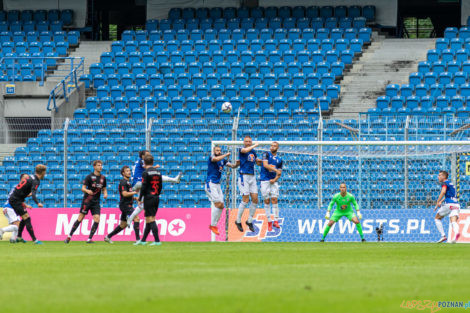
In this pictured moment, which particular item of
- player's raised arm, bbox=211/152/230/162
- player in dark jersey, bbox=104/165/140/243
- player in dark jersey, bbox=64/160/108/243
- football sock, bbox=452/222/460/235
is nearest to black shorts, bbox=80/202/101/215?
player in dark jersey, bbox=64/160/108/243

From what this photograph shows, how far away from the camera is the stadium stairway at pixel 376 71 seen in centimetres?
3139

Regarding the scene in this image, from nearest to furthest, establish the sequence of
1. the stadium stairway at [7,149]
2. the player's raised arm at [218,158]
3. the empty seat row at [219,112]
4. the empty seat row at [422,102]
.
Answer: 1. the player's raised arm at [218,158]
2. the empty seat row at [422,102]
3. the empty seat row at [219,112]
4. the stadium stairway at [7,149]

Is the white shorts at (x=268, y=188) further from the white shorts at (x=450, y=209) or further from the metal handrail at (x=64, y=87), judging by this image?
the metal handrail at (x=64, y=87)

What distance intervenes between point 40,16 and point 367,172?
22.9 meters

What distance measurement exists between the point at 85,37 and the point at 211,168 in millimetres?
23465

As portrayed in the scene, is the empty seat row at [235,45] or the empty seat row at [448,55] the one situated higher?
the empty seat row at [235,45]

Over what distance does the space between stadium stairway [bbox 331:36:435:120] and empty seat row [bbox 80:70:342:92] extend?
987 mm

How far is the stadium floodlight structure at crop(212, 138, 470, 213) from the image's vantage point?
22.9 m

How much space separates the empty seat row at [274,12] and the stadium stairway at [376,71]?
70.5 inches

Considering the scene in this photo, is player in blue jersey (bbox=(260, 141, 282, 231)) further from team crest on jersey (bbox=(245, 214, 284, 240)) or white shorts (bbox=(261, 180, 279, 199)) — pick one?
team crest on jersey (bbox=(245, 214, 284, 240))

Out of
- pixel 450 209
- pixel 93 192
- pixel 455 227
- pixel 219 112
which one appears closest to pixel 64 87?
pixel 219 112

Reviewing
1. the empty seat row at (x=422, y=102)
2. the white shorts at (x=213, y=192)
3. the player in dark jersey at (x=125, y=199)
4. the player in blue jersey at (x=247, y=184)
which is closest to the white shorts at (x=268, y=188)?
the player in blue jersey at (x=247, y=184)

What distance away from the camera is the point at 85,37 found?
42188 millimetres

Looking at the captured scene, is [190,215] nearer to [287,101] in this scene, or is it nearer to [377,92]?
[287,101]
